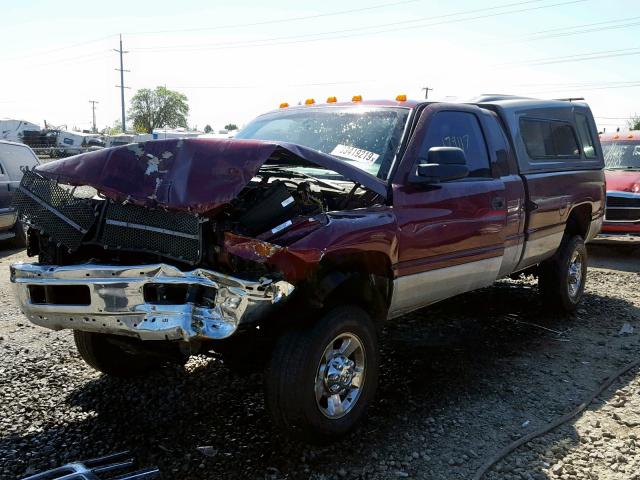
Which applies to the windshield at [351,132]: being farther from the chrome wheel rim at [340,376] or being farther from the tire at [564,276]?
the tire at [564,276]

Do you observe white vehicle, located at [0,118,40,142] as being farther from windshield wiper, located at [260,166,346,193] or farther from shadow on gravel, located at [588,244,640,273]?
windshield wiper, located at [260,166,346,193]

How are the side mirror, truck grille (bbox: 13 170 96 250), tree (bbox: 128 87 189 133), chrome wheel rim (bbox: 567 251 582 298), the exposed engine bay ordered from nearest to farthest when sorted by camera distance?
1. the exposed engine bay
2. truck grille (bbox: 13 170 96 250)
3. the side mirror
4. chrome wheel rim (bbox: 567 251 582 298)
5. tree (bbox: 128 87 189 133)

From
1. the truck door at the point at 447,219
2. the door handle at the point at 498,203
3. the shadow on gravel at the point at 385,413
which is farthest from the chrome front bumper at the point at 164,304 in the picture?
the door handle at the point at 498,203

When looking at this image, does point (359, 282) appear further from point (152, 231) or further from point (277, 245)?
point (152, 231)

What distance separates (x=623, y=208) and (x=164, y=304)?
28.6ft

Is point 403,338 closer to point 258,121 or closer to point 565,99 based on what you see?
point 258,121

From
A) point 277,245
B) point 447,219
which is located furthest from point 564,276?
point 277,245

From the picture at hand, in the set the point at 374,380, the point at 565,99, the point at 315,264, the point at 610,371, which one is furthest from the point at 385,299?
the point at 565,99

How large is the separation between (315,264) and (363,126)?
4.94 feet

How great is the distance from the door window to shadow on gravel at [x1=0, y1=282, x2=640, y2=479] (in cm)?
152

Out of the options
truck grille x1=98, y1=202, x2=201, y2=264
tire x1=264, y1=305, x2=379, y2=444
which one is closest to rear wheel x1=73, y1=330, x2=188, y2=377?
truck grille x1=98, y1=202, x2=201, y2=264

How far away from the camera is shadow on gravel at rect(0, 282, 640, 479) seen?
3.21 m

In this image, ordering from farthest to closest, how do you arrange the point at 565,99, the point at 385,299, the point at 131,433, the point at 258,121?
the point at 565,99 < the point at 258,121 < the point at 385,299 < the point at 131,433

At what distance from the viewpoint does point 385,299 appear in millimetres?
3793
